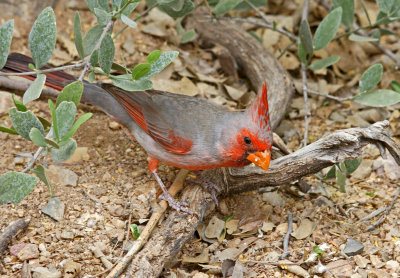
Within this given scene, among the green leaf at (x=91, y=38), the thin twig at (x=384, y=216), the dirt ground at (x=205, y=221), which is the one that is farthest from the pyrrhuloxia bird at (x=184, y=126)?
the thin twig at (x=384, y=216)

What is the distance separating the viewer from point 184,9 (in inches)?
174

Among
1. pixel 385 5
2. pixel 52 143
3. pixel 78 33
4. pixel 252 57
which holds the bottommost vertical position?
pixel 252 57

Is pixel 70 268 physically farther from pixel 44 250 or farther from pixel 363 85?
pixel 363 85

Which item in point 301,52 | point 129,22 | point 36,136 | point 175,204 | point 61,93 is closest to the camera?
point 36,136

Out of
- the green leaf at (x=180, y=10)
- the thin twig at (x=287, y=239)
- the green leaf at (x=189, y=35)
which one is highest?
the green leaf at (x=180, y=10)

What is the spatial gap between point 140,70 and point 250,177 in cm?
122

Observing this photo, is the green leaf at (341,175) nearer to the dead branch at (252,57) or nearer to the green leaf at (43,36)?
the dead branch at (252,57)

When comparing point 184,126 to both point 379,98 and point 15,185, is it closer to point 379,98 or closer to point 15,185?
point 15,185

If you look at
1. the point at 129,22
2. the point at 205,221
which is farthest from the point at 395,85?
the point at 129,22

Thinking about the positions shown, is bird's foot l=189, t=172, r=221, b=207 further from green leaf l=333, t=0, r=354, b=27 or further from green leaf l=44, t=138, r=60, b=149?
green leaf l=333, t=0, r=354, b=27

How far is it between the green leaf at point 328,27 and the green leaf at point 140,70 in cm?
185

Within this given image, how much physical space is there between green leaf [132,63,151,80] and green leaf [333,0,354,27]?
2.25 metres

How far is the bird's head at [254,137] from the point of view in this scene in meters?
3.65

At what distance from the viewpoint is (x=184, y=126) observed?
13.2 feet
